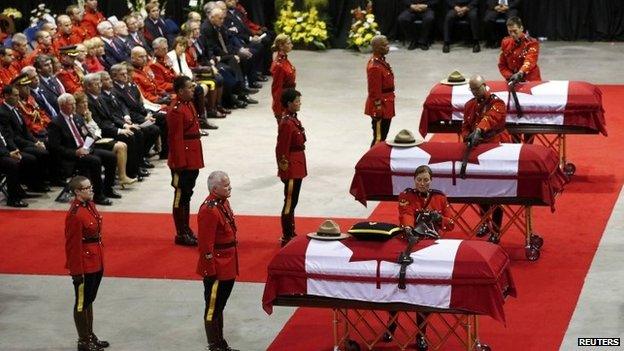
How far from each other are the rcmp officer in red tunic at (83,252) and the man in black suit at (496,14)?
561 inches

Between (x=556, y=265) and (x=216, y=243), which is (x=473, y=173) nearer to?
(x=556, y=265)

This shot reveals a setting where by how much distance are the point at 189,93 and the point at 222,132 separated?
531 centimetres

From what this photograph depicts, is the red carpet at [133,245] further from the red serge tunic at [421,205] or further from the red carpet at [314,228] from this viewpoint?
the red serge tunic at [421,205]

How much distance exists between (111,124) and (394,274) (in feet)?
23.6

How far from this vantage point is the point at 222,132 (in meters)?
19.0

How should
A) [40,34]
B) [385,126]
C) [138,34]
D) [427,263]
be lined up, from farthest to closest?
[138,34], [40,34], [385,126], [427,263]

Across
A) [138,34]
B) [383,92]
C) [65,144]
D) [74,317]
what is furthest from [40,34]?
[74,317]

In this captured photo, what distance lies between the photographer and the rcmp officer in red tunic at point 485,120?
13.3 m

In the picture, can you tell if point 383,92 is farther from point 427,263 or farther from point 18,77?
point 427,263

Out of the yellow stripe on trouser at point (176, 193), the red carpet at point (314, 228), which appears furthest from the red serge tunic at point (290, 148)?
the yellow stripe on trouser at point (176, 193)

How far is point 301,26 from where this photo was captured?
24859mm

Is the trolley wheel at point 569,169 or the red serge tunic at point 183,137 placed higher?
the red serge tunic at point 183,137

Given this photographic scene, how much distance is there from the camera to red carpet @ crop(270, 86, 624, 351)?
36.6ft

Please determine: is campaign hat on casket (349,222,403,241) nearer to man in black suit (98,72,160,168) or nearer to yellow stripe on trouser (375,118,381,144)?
yellow stripe on trouser (375,118,381,144)
